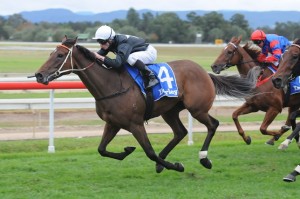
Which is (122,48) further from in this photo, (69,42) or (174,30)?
(174,30)

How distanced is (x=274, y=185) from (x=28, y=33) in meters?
55.3

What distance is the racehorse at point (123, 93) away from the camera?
6.32 meters

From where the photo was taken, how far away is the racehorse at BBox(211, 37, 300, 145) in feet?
29.4

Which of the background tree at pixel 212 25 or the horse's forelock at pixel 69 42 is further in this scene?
the background tree at pixel 212 25

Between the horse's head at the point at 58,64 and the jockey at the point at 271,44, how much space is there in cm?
346

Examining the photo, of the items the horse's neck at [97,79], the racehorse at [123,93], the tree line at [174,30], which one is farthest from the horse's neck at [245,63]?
the tree line at [174,30]

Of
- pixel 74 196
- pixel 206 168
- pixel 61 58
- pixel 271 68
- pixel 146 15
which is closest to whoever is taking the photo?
pixel 74 196

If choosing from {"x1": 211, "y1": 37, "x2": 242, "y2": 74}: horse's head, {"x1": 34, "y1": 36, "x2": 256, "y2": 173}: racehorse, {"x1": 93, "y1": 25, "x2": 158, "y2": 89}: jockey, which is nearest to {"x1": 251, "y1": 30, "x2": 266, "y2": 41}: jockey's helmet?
{"x1": 211, "y1": 37, "x2": 242, "y2": 74}: horse's head

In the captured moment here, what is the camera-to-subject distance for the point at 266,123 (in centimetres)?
893

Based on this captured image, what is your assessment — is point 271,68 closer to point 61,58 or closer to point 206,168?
point 206,168

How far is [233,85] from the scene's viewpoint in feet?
25.9

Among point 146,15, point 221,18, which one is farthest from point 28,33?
point 221,18

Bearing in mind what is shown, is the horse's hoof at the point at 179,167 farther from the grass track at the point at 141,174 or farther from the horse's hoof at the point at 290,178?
the horse's hoof at the point at 290,178

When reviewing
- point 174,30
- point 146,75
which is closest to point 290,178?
point 146,75
